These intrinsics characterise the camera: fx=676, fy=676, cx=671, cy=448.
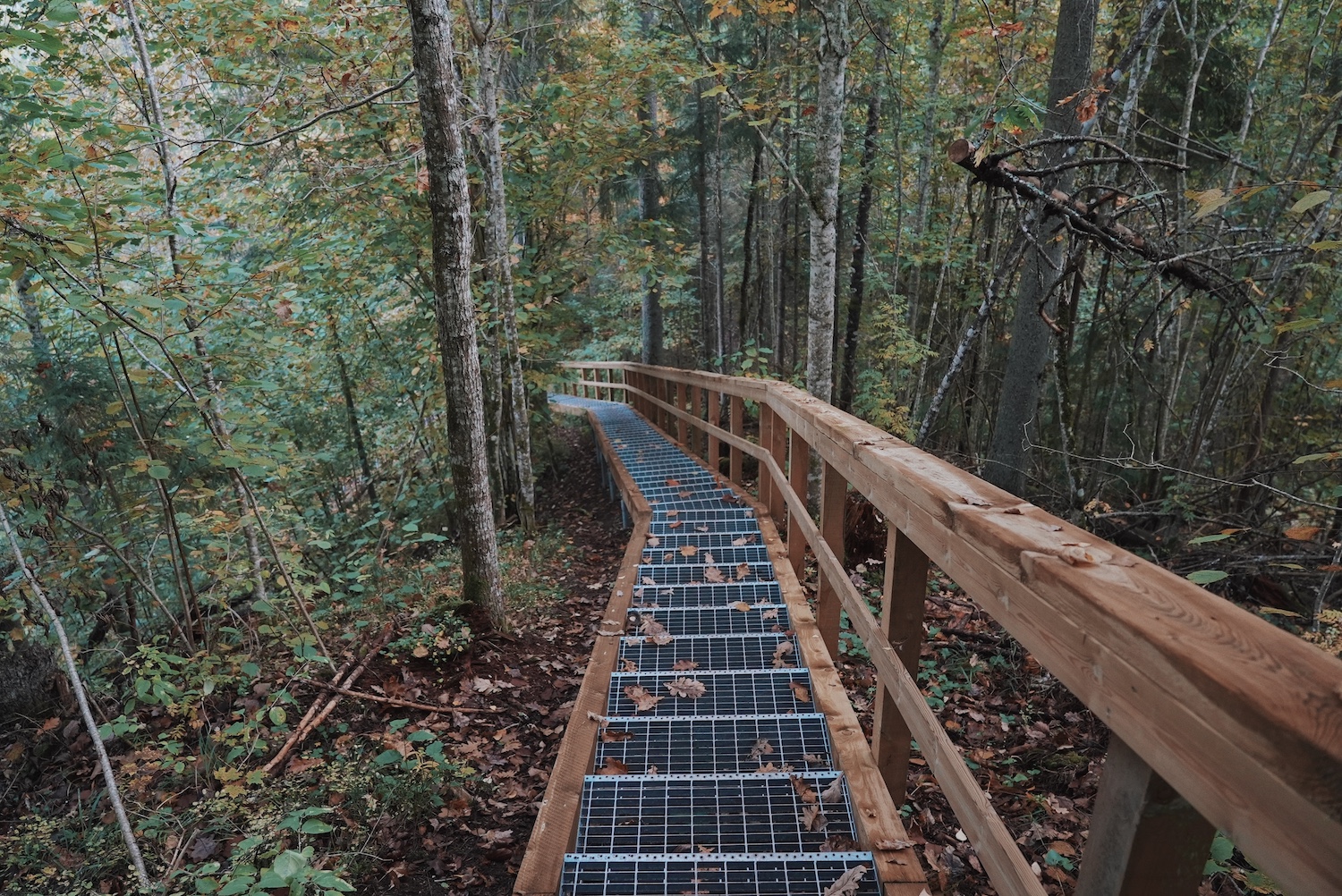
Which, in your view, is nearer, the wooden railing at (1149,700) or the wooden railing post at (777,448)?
A: the wooden railing at (1149,700)

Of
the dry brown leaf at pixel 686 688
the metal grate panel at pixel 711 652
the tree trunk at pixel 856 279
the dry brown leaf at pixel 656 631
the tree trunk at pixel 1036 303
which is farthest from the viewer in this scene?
the tree trunk at pixel 856 279

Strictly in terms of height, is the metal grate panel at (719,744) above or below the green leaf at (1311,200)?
below

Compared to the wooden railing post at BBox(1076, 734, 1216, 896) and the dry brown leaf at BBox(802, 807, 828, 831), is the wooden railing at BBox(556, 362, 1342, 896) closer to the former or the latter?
the wooden railing post at BBox(1076, 734, 1216, 896)

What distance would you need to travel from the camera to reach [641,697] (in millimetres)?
3691

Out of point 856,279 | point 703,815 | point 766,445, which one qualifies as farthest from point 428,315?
point 703,815

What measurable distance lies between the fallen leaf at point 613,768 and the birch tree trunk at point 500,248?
594 centimetres

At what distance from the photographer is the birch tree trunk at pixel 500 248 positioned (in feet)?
24.7

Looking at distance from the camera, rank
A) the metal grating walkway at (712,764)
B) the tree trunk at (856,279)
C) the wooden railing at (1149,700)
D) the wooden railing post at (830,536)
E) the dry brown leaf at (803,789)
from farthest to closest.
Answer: the tree trunk at (856,279) < the wooden railing post at (830,536) < the dry brown leaf at (803,789) < the metal grating walkway at (712,764) < the wooden railing at (1149,700)

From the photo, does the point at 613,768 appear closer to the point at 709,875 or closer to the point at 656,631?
the point at 709,875

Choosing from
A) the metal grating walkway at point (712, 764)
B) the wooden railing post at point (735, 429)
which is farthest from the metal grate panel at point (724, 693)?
the wooden railing post at point (735, 429)

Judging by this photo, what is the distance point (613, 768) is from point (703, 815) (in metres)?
0.53

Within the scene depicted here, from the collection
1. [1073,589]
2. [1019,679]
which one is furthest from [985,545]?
[1019,679]

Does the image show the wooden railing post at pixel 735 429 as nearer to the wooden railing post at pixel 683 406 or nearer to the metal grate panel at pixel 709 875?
the wooden railing post at pixel 683 406

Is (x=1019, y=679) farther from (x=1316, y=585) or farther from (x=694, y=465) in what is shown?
(x=694, y=465)
